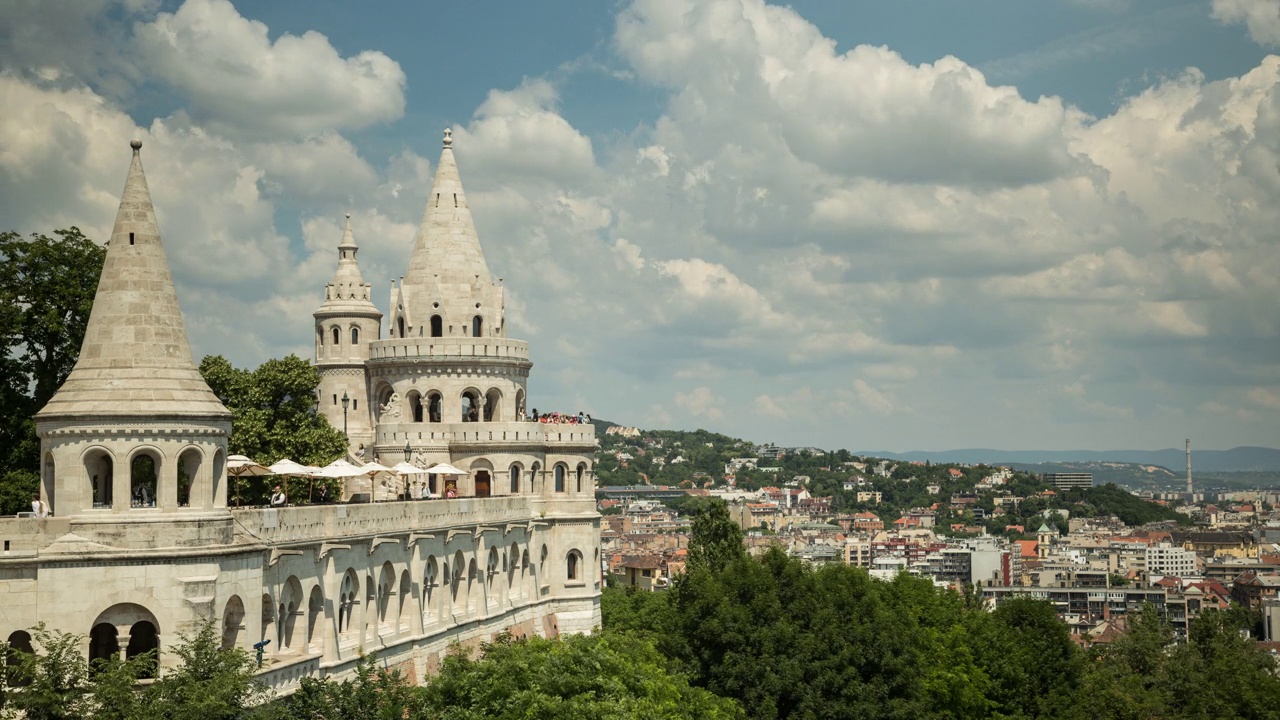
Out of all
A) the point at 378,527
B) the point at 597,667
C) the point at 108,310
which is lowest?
the point at 597,667

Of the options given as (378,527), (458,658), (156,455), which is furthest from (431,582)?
(156,455)

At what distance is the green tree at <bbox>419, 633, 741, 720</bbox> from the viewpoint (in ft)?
163

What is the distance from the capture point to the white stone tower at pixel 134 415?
152 ft

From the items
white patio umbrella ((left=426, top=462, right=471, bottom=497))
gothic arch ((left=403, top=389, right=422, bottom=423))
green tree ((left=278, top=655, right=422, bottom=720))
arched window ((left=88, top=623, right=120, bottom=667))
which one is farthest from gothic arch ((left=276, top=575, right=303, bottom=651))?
gothic arch ((left=403, top=389, right=422, bottom=423))

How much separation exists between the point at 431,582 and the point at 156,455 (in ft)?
77.9

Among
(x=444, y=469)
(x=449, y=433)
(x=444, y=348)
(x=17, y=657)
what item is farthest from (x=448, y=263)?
(x=17, y=657)

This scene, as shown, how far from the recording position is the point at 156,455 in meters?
47.2

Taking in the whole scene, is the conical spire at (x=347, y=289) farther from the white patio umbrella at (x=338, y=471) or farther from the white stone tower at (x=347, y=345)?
the white patio umbrella at (x=338, y=471)

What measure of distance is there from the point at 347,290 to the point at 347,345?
3165 millimetres

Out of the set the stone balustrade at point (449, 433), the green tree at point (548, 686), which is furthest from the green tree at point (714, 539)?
the green tree at point (548, 686)

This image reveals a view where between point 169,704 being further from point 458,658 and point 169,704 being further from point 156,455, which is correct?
point 458,658

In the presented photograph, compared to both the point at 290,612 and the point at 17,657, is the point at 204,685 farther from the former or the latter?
the point at 290,612

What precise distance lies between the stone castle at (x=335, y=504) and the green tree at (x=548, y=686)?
4.88 meters

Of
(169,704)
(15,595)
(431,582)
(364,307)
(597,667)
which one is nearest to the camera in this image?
(169,704)
